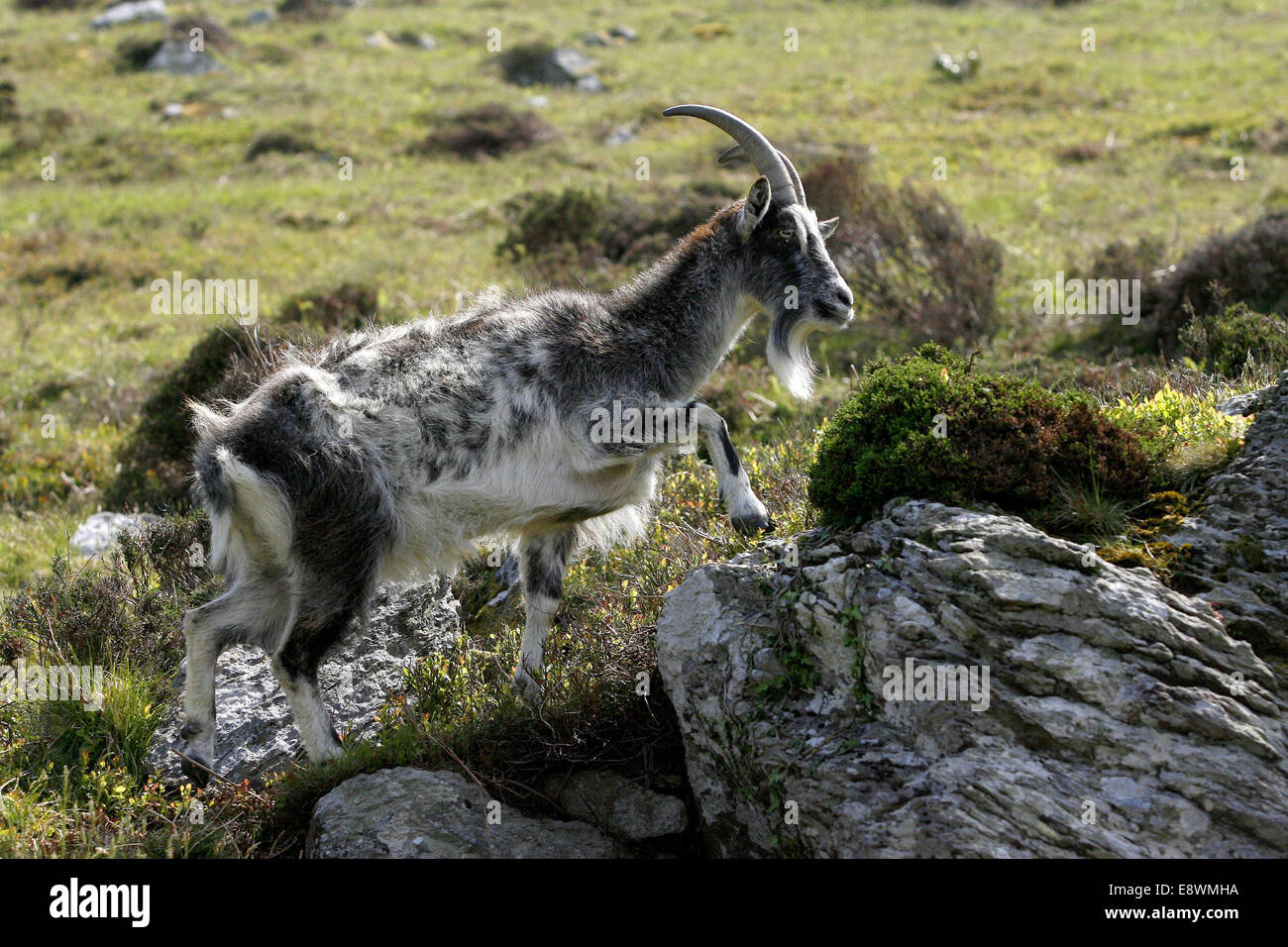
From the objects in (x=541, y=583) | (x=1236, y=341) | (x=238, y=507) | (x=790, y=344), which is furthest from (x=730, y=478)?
(x=1236, y=341)

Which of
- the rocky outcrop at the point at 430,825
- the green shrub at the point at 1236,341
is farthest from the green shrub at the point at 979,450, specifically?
the green shrub at the point at 1236,341

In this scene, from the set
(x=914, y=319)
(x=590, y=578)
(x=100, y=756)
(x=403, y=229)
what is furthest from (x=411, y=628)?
(x=403, y=229)

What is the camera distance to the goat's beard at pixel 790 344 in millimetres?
7078

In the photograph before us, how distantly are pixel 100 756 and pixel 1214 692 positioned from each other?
6108mm

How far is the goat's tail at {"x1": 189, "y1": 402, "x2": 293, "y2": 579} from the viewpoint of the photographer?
6.23 m

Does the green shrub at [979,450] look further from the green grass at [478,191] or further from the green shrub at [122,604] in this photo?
the green shrub at [122,604]

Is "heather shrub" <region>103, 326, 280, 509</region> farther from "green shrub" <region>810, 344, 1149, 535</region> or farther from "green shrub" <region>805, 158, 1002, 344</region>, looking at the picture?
"green shrub" <region>805, 158, 1002, 344</region>

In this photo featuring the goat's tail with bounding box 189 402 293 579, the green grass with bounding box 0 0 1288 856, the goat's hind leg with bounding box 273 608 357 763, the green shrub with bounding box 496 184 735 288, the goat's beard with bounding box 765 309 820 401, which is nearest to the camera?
the goat's tail with bounding box 189 402 293 579

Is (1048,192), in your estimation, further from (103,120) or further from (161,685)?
(103,120)

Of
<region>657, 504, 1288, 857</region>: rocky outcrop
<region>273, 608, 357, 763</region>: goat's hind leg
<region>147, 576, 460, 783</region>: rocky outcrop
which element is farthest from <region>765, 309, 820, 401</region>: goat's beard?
<region>273, 608, 357, 763</region>: goat's hind leg

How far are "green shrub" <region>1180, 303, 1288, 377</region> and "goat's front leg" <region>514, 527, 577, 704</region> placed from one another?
5033 mm

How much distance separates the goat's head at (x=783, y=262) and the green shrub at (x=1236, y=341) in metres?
3.41

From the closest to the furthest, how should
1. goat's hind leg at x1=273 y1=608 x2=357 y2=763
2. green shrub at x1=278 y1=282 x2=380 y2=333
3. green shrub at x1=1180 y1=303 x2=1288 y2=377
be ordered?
goat's hind leg at x1=273 y1=608 x2=357 y2=763
green shrub at x1=1180 y1=303 x2=1288 y2=377
green shrub at x1=278 y1=282 x2=380 y2=333

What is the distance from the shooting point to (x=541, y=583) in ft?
23.9
